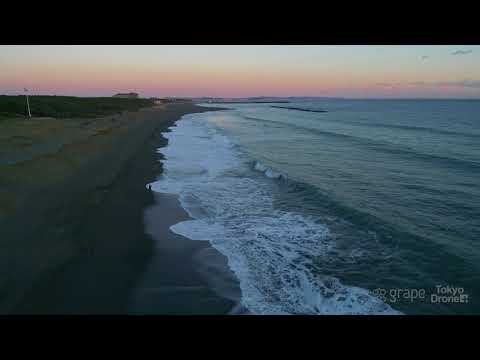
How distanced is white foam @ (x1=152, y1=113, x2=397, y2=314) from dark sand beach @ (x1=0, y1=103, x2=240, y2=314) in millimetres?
645

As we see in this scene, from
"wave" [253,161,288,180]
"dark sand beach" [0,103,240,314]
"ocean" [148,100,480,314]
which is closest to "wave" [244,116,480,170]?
"ocean" [148,100,480,314]

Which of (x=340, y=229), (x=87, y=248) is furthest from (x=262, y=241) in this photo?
(x=87, y=248)

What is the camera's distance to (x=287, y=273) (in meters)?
6.73

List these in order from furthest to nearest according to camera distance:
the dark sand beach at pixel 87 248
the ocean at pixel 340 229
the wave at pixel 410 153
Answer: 1. the wave at pixel 410 153
2. the ocean at pixel 340 229
3. the dark sand beach at pixel 87 248

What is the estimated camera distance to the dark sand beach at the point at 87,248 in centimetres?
→ 550

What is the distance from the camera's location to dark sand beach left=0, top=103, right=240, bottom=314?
5.50 m

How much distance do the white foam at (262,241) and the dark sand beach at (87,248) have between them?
2.12 feet

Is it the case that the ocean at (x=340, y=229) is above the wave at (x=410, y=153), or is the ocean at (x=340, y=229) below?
below

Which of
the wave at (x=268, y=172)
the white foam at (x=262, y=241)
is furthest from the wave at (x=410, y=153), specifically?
the white foam at (x=262, y=241)

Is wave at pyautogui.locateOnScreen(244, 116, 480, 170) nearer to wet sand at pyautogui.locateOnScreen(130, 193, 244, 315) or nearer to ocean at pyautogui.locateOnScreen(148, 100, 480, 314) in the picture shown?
ocean at pyautogui.locateOnScreen(148, 100, 480, 314)

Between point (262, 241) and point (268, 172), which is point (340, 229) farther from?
point (268, 172)

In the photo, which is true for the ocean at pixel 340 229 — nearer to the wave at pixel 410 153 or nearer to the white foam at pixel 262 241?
the white foam at pixel 262 241
